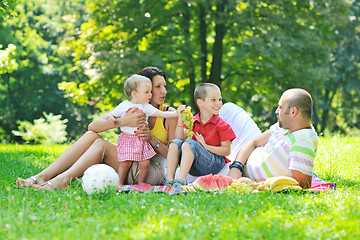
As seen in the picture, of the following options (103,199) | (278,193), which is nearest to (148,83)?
(103,199)

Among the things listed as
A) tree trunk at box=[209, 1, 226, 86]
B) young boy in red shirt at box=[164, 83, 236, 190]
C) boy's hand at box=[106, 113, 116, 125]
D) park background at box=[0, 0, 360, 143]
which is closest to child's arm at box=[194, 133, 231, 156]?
young boy in red shirt at box=[164, 83, 236, 190]

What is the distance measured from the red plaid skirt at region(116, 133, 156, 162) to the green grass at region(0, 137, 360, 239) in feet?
2.19

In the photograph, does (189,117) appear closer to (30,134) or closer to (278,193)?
(278,193)

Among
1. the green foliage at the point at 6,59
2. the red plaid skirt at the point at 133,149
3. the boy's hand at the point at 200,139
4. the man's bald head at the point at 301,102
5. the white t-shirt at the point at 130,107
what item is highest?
the green foliage at the point at 6,59

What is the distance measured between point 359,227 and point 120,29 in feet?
37.2

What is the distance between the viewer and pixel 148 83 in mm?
4609

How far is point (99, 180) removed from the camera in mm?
3846

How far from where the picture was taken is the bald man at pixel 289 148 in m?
4.02

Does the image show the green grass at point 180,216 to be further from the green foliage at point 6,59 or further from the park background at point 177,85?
the green foliage at point 6,59

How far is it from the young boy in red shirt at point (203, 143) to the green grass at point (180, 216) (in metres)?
0.61

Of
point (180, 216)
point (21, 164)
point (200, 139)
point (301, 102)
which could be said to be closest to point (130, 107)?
point (200, 139)

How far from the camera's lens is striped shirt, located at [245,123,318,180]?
4012 mm

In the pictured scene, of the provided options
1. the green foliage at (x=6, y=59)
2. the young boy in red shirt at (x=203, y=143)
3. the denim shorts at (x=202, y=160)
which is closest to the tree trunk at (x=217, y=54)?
the green foliage at (x=6, y=59)

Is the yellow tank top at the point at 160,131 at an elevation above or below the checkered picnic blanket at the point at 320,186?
above
